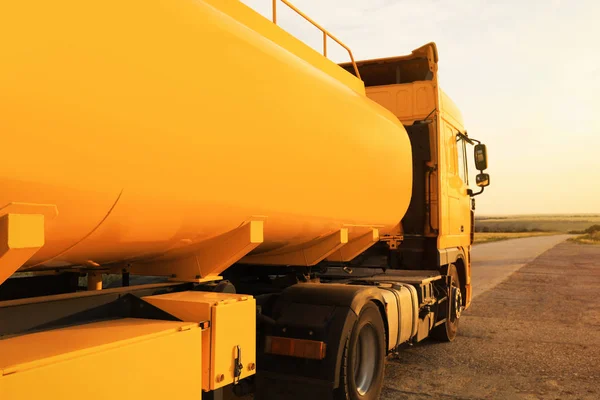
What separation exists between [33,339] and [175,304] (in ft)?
2.92

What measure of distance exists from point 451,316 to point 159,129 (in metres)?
6.70

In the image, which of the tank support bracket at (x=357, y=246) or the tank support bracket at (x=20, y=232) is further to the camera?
the tank support bracket at (x=357, y=246)

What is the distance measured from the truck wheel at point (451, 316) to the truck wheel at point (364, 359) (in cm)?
315

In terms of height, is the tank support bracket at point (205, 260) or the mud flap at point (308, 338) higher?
the tank support bracket at point (205, 260)

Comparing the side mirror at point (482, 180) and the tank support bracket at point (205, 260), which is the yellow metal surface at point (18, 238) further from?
the side mirror at point (482, 180)

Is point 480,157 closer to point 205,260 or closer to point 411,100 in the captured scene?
point 411,100

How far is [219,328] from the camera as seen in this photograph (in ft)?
10.9

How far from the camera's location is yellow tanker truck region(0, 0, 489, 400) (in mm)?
2289

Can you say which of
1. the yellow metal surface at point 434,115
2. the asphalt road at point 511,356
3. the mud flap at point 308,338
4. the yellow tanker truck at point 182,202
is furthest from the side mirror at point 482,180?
the mud flap at point 308,338

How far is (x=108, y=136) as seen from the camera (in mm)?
2520

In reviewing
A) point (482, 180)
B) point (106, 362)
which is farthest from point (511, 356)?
point (106, 362)

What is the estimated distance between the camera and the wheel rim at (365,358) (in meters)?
5.06

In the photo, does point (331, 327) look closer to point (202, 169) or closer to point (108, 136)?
point (202, 169)

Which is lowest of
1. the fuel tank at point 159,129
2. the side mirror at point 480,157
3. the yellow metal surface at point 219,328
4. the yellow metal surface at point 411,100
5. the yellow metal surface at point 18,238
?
the yellow metal surface at point 219,328
